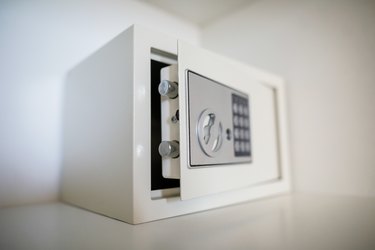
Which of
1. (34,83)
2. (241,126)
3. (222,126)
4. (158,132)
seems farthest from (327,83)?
(34,83)

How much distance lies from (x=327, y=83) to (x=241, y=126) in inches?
22.4

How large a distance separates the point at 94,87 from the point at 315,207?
0.93 m

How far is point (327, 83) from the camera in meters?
1.24

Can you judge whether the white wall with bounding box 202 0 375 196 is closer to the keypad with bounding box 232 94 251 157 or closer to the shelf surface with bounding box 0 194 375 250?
the shelf surface with bounding box 0 194 375 250

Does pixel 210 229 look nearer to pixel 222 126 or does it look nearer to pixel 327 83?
pixel 222 126

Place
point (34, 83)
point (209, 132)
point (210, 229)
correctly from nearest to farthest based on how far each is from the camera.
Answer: point (210, 229), point (209, 132), point (34, 83)

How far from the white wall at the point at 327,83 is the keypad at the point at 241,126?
45cm

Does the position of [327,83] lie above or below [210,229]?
above

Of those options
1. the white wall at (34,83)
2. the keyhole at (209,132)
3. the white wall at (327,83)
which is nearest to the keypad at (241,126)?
the keyhole at (209,132)

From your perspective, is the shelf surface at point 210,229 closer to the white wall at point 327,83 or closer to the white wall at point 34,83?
the white wall at point 34,83

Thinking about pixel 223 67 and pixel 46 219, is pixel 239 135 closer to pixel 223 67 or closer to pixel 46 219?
pixel 223 67

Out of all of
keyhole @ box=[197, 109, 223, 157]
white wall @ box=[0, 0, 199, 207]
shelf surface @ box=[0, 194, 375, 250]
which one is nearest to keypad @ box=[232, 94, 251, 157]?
keyhole @ box=[197, 109, 223, 157]

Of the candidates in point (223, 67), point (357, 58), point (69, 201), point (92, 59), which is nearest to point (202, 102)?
point (223, 67)

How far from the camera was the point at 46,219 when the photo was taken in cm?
78
